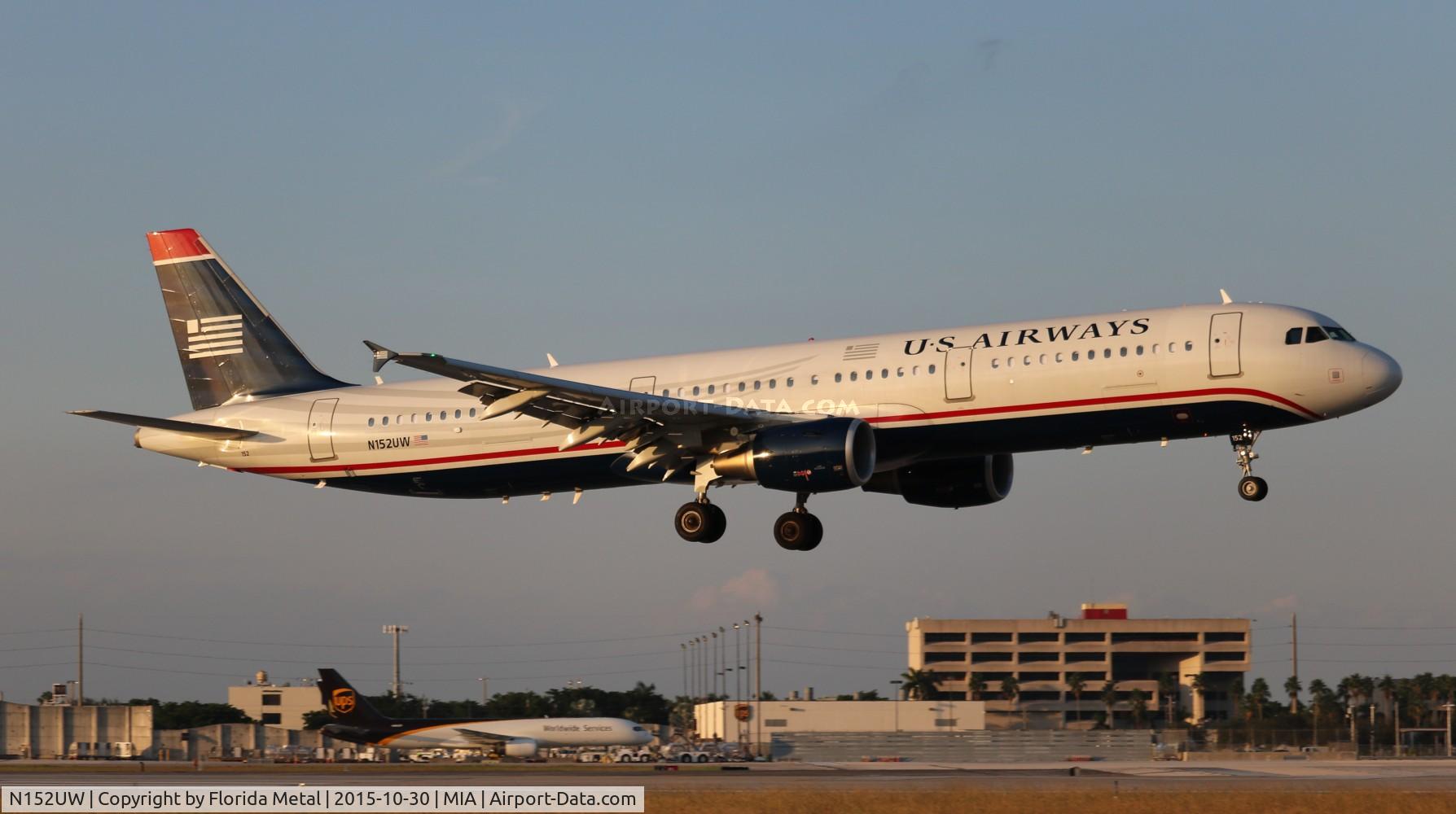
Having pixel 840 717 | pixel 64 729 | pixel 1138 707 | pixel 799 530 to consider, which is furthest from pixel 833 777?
Result: pixel 1138 707

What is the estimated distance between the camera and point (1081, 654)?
15575 centimetres

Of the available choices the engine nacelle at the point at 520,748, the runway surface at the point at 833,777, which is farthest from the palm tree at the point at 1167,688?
the runway surface at the point at 833,777

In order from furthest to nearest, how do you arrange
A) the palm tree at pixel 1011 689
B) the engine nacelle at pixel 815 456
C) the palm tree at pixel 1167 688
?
1. the palm tree at pixel 1011 689
2. the palm tree at pixel 1167 688
3. the engine nacelle at pixel 815 456

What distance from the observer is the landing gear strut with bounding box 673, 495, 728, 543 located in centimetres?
4144

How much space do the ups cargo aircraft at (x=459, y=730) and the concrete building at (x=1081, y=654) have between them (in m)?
83.8

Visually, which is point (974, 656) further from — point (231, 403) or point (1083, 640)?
point (231, 403)

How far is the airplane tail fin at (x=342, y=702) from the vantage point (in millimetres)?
71125

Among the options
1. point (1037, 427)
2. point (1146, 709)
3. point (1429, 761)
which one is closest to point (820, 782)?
point (1037, 427)

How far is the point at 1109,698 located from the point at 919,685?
19.1 metres

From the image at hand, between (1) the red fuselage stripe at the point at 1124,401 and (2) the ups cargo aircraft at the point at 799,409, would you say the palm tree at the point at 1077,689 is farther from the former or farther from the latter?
(1) the red fuselage stripe at the point at 1124,401

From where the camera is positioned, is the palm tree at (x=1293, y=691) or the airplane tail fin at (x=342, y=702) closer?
the airplane tail fin at (x=342, y=702)

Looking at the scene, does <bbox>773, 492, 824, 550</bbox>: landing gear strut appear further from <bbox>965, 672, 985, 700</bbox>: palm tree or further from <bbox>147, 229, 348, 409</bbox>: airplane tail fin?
<bbox>965, 672, 985, 700</bbox>: palm tree
